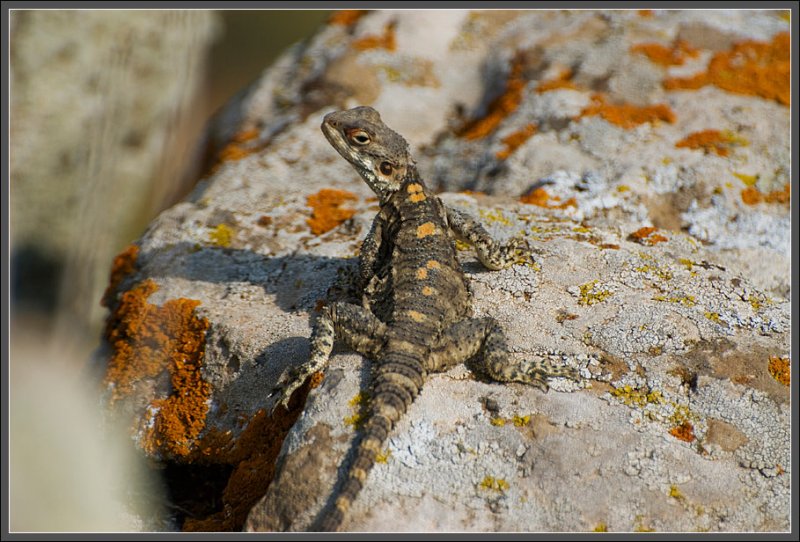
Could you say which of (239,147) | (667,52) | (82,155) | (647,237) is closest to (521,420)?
(647,237)

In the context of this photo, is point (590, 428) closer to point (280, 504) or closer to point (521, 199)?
point (280, 504)

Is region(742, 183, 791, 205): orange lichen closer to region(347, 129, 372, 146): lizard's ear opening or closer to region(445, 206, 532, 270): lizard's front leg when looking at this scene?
region(445, 206, 532, 270): lizard's front leg

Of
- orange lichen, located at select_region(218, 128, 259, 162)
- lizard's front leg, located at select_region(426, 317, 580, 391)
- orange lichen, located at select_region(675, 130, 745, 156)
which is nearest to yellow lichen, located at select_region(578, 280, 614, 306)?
lizard's front leg, located at select_region(426, 317, 580, 391)

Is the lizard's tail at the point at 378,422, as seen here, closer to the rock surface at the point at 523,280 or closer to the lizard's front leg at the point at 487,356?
the rock surface at the point at 523,280

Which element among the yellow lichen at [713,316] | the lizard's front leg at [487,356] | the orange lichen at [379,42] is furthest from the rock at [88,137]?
the yellow lichen at [713,316]

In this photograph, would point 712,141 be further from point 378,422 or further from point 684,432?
point 378,422

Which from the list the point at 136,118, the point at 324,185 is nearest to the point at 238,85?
the point at 136,118
